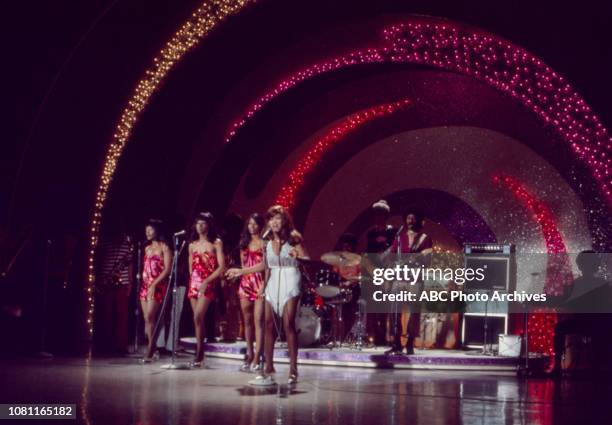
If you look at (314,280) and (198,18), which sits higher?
(198,18)

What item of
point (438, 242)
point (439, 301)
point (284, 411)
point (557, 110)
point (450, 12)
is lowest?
point (284, 411)

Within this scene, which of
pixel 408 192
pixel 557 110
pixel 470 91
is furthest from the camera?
pixel 408 192

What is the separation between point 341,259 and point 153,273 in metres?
2.47

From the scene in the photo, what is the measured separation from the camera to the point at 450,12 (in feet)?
35.4

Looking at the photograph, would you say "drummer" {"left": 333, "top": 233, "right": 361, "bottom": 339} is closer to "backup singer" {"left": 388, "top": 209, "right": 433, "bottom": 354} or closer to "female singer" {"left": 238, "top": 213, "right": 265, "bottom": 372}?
"backup singer" {"left": 388, "top": 209, "right": 433, "bottom": 354}

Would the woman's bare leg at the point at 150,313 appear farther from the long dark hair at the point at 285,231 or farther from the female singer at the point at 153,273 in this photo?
the long dark hair at the point at 285,231

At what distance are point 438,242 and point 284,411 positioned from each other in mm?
8907

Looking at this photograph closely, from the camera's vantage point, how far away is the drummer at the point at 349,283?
12.4 meters

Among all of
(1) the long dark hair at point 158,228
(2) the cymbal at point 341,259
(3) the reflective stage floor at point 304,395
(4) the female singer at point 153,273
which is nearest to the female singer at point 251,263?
(3) the reflective stage floor at point 304,395

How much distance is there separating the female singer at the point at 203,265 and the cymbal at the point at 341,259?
6.35 ft

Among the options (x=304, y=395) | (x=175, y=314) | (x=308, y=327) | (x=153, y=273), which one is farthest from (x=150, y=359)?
(x=304, y=395)

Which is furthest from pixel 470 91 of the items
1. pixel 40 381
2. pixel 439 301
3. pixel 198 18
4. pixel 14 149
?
pixel 40 381

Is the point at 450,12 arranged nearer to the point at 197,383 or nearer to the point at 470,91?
the point at 470,91

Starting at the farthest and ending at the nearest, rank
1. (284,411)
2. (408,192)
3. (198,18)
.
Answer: (408,192) → (198,18) → (284,411)
